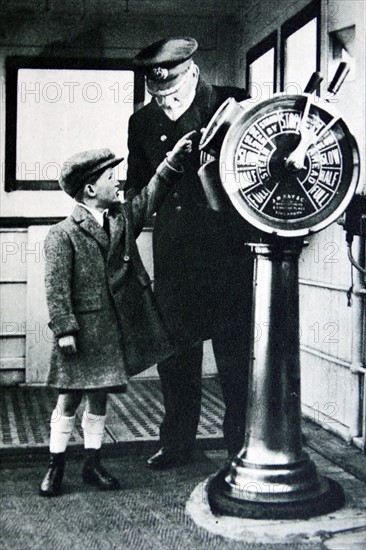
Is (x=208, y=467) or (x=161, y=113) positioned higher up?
(x=161, y=113)

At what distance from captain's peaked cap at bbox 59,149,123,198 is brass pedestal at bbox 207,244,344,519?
59cm

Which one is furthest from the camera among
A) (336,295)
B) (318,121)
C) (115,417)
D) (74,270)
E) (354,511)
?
(115,417)

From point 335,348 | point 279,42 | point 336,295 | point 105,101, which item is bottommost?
point 335,348

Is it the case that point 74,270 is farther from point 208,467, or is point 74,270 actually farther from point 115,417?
point 115,417

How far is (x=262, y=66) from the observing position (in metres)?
3.65

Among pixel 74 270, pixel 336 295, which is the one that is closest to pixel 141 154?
pixel 74 270

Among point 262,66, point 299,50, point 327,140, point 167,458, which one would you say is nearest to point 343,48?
point 299,50

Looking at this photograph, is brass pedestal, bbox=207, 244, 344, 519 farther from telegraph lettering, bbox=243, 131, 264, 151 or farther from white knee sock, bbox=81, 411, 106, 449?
white knee sock, bbox=81, 411, 106, 449

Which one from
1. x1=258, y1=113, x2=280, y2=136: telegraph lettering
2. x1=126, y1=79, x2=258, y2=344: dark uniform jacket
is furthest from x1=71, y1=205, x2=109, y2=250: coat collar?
x1=258, y1=113, x2=280, y2=136: telegraph lettering

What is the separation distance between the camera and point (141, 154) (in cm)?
296

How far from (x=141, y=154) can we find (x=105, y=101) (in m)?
0.93

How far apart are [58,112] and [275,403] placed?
2.08 metres

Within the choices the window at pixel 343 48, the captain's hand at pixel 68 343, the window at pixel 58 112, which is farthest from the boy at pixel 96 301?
the window at pixel 58 112

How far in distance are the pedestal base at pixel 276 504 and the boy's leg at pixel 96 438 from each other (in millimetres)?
386
